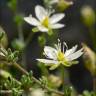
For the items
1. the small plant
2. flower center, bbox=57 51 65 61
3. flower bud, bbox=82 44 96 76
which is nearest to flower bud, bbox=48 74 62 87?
the small plant

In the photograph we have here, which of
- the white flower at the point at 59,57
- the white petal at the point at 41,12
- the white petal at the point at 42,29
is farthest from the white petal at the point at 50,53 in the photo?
the white petal at the point at 41,12

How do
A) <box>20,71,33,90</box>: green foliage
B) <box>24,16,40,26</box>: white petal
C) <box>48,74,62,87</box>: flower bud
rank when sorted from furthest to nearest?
<box>48,74,62,87</box>: flower bud, <box>24,16,40,26</box>: white petal, <box>20,71,33,90</box>: green foliage

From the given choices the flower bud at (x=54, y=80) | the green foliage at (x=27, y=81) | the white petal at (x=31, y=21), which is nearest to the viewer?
the green foliage at (x=27, y=81)

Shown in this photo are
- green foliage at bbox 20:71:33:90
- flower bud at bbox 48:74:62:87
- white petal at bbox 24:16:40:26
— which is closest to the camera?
green foliage at bbox 20:71:33:90

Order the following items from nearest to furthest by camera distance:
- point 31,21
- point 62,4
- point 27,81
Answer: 1. point 27,81
2. point 31,21
3. point 62,4

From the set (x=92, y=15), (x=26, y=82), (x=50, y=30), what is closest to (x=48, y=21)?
(x=50, y=30)

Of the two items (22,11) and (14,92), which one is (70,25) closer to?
(22,11)

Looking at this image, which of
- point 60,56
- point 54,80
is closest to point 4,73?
point 54,80

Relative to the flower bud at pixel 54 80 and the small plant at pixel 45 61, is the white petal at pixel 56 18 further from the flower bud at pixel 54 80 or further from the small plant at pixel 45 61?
the flower bud at pixel 54 80

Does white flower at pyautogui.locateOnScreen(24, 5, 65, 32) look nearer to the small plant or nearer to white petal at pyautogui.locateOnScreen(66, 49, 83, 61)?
the small plant

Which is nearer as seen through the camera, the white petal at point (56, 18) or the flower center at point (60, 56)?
the flower center at point (60, 56)

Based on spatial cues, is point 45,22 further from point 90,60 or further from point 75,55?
point 75,55
